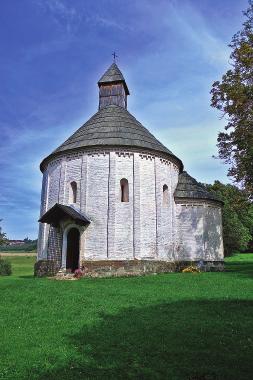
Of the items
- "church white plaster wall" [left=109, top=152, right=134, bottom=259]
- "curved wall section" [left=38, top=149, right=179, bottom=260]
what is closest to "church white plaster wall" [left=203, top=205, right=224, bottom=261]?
"curved wall section" [left=38, top=149, right=179, bottom=260]

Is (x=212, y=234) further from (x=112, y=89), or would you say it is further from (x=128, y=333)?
(x=128, y=333)

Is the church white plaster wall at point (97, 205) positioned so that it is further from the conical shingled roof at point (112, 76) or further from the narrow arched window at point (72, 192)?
the conical shingled roof at point (112, 76)

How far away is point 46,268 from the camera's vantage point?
23.3 meters

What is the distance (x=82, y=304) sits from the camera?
12602 mm

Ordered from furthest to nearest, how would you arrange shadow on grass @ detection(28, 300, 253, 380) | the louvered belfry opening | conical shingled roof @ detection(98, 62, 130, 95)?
1. conical shingled roof @ detection(98, 62, 130, 95)
2. the louvered belfry opening
3. shadow on grass @ detection(28, 300, 253, 380)

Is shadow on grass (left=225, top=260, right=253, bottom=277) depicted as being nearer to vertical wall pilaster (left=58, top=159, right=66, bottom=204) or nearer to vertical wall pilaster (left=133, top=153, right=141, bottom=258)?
vertical wall pilaster (left=133, top=153, right=141, bottom=258)

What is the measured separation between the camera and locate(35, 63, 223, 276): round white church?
2203 centimetres

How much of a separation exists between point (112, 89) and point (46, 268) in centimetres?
1513

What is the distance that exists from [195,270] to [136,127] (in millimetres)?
10302

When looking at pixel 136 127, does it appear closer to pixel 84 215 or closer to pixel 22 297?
pixel 84 215

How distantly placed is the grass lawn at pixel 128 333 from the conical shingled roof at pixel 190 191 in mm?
10972

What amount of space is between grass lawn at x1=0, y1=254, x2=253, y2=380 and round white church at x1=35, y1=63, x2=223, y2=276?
6.96 meters

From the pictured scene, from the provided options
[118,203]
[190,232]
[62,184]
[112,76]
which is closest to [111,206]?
[118,203]

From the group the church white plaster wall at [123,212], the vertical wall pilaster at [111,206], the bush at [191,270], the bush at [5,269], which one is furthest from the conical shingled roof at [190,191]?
the bush at [5,269]
